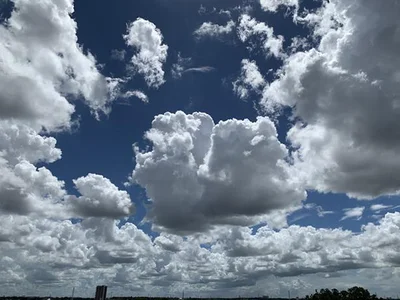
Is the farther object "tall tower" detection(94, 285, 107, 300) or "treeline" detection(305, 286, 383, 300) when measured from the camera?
→ "treeline" detection(305, 286, 383, 300)

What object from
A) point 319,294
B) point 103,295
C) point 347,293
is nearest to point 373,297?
point 347,293

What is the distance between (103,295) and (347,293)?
11356 centimetres

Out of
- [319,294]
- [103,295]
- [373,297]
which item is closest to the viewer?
[103,295]

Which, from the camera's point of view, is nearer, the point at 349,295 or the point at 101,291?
the point at 101,291

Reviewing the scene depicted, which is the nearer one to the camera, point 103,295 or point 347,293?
point 103,295

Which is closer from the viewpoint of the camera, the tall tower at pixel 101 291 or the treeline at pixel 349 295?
the tall tower at pixel 101 291

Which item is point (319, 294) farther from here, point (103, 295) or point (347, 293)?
point (103, 295)

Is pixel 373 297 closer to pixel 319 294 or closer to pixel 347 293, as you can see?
pixel 347 293

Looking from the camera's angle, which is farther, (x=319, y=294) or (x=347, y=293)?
(x=319, y=294)

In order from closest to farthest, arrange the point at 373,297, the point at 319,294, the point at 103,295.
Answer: the point at 103,295 → the point at 373,297 → the point at 319,294

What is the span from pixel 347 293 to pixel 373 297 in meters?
8.98

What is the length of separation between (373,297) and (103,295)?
366ft

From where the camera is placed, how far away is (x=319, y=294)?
14600cm

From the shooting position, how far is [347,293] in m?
136
